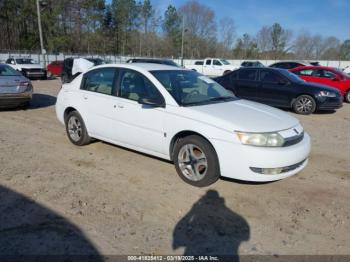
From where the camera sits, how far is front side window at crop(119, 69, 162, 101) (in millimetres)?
4555

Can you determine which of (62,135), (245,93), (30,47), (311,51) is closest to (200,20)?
(311,51)

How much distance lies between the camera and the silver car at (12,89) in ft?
28.9

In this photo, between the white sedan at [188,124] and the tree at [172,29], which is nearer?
the white sedan at [188,124]

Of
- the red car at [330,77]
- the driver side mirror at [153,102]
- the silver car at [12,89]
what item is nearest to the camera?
the driver side mirror at [153,102]

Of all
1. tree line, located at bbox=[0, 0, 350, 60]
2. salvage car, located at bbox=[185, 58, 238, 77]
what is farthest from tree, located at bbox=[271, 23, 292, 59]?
salvage car, located at bbox=[185, 58, 238, 77]

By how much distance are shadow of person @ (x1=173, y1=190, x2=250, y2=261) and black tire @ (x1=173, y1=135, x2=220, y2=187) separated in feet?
1.13

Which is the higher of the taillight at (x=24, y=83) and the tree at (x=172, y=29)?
the tree at (x=172, y=29)

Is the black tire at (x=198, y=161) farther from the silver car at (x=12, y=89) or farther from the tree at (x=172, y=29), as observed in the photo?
the tree at (x=172, y=29)

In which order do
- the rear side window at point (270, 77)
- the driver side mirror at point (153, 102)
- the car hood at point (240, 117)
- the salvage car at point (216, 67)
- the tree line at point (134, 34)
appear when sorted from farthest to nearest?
the tree line at point (134, 34) < the salvage car at point (216, 67) < the rear side window at point (270, 77) < the driver side mirror at point (153, 102) < the car hood at point (240, 117)

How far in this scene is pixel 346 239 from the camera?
3119 mm

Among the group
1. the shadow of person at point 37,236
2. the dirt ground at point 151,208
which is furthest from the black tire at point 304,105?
the shadow of person at point 37,236

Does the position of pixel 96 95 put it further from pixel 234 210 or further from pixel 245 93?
pixel 245 93

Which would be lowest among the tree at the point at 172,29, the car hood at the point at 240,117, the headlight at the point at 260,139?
the headlight at the point at 260,139

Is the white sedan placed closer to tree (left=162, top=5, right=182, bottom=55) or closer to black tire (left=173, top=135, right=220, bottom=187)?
black tire (left=173, top=135, right=220, bottom=187)
